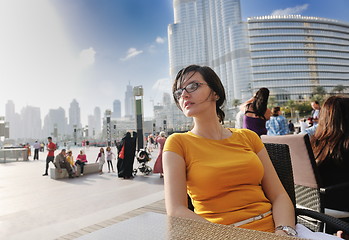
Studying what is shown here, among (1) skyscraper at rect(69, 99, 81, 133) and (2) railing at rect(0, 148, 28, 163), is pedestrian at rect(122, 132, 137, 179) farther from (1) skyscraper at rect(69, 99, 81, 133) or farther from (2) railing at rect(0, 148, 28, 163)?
(1) skyscraper at rect(69, 99, 81, 133)

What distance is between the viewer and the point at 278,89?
6881cm

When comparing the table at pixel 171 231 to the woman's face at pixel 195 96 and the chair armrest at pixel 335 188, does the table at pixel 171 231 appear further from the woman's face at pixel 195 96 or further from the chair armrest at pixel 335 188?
the chair armrest at pixel 335 188

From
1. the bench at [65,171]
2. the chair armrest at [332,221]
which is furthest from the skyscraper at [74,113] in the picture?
the chair armrest at [332,221]

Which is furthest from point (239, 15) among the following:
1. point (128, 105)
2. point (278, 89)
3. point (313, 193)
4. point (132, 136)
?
point (128, 105)

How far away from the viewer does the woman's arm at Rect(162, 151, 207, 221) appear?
112 centimetres

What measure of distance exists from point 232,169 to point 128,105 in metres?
197

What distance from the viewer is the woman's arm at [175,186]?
3.69 ft

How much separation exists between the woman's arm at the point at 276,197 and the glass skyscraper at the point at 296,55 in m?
73.3

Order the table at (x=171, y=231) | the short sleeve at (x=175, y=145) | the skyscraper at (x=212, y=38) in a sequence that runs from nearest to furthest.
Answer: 1. the table at (x=171, y=231)
2. the short sleeve at (x=175, y=145)
3. the skyscraper at (x=212, y=38)

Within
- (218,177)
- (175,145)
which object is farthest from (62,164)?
(218,177)

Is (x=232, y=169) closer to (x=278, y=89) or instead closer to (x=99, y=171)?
(x=99, y=171)

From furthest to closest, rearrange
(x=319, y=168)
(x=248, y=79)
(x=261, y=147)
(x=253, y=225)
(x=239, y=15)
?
(x=239, y=15), (x=248, y=79), (x=319, y=168), (x=261, y=147), (x=253, y=225)

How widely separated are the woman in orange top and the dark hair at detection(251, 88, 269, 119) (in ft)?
7.87

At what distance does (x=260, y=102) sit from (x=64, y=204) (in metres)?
4.47
